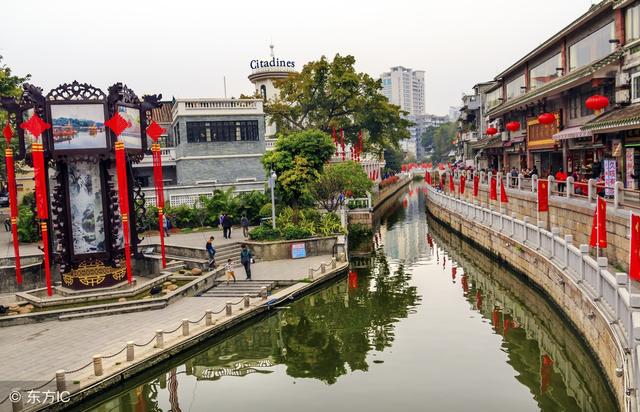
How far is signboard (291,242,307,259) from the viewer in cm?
2839

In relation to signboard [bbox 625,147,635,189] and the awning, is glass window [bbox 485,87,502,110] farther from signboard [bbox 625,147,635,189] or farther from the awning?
signboard [bbox 625,147,635,189]

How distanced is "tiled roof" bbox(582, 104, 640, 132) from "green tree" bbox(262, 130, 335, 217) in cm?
1489

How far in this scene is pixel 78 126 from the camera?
→ 2128 centimetres

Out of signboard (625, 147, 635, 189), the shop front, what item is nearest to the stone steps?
signboard (625, 147, 635, 189)

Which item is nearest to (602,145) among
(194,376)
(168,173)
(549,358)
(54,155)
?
(549,358)

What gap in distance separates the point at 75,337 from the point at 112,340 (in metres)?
1.45

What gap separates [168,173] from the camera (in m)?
43.3

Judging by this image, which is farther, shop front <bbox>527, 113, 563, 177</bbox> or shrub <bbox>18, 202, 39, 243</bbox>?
shop front <bbox>527, 113, 563, 177</bbox>

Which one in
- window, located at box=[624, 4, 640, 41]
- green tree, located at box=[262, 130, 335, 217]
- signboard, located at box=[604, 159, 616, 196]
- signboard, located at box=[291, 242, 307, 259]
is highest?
window, located at box=[624, 4, 640, 41]

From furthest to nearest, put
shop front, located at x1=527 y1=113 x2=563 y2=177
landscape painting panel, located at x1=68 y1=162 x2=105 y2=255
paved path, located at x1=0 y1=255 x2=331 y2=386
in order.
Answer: shop front, located at x1=527 y1=113 x2=563 y2=177
landscape painting panel, located at x1=68 y1=162 x2=105 y2=255
paved path, located at x1=0 y1=255 x2=331 y2=386

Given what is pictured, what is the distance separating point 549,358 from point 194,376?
394 inches

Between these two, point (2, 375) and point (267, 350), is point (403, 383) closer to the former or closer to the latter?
point (267, 350)

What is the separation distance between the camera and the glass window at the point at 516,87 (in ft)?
135

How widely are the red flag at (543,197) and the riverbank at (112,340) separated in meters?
10.3
